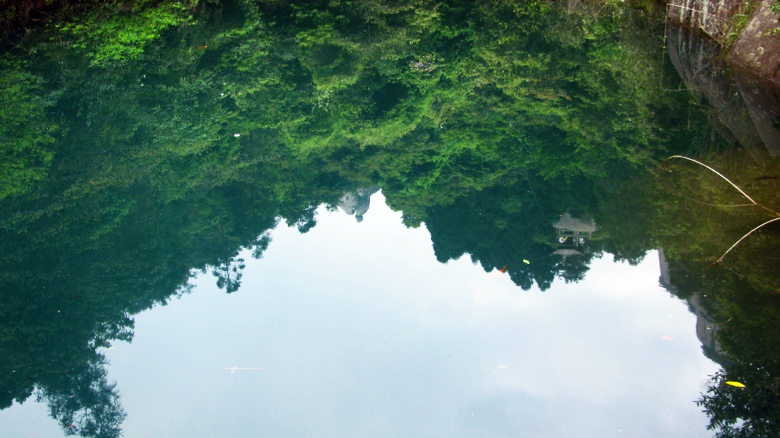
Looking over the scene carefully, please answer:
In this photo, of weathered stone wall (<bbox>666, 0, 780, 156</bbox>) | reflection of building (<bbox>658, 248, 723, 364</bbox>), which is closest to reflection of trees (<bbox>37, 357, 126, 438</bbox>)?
reflection of building (<bbox>658, 248, 723, 364</bbox>)

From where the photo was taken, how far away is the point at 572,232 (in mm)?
8000

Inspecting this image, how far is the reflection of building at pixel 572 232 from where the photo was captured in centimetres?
752

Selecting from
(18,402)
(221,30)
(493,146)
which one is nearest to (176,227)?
(18,402)

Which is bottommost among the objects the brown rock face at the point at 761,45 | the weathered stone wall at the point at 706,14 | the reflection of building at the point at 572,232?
the reflection of building at the point at 572,232

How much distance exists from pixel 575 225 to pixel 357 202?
11.1 ft

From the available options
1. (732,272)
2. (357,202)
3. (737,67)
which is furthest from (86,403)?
(737,67)

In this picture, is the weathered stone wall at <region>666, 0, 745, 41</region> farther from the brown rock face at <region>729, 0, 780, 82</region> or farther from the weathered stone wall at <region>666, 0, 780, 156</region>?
the brown rock face at <region>729, 0, 780, 82</region>

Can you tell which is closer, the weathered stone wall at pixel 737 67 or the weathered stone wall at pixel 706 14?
the weathered stone wall at pixel 737 67

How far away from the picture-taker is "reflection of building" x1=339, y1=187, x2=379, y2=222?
367 inches

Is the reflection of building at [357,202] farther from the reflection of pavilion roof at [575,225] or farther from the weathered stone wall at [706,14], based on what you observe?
the weathered stone wall at [706,14]

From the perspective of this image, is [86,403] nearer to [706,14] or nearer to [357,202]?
[357,202]

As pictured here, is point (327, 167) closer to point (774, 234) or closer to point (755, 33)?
point (774, 234)

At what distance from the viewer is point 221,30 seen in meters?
18.3

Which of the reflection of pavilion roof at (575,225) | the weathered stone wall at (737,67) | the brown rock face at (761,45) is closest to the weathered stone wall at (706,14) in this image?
the weathered stone wall at (737,67)
